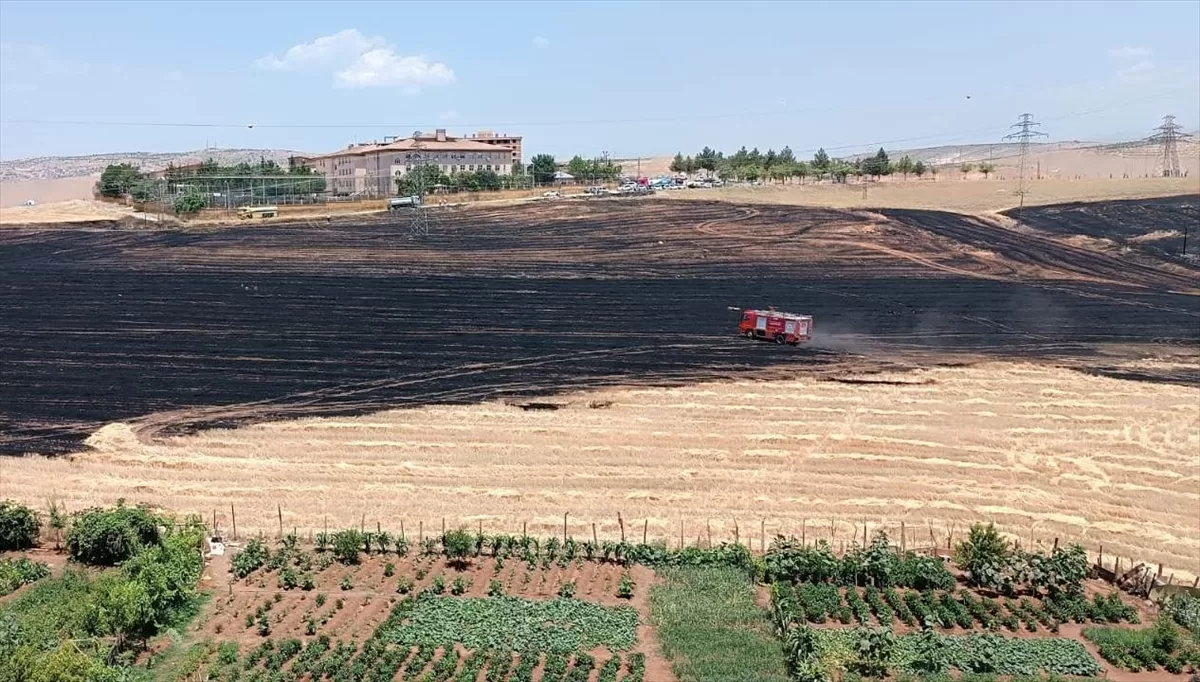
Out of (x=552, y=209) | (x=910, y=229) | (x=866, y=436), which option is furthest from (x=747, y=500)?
(x=552, y=209)

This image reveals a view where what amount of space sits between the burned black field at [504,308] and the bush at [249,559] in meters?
10.2

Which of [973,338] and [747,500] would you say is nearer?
[747,500]

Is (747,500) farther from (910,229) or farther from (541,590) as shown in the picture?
(910,229)

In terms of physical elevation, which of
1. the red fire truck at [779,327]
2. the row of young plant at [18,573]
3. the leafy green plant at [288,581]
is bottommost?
the leafy green plant at [288,581]

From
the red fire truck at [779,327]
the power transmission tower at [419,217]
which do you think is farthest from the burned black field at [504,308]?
the power transmission tower at [419,217]

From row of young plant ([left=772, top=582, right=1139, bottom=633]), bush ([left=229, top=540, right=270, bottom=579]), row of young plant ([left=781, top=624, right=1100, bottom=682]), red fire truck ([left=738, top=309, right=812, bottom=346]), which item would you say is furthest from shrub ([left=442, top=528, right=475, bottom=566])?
red fire truck ([left=738, top=309, right=812, bottom=346])

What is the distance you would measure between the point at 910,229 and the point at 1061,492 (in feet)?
128

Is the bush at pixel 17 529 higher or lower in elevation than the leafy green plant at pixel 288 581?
higher

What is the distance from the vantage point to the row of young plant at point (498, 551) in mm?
22094

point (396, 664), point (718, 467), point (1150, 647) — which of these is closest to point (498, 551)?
point (396, 664)

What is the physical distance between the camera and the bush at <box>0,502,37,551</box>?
2269cm

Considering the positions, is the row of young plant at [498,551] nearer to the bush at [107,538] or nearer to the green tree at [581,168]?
the bush at [107,538]

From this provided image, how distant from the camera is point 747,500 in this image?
26.4 m

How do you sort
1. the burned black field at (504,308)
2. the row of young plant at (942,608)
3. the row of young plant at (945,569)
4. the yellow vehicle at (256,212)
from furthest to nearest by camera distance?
the yellow vehicle at (256,212) → the burned black field at (504,308) → the row of young plant at (945,569) → the row of young plant at (942,608)
